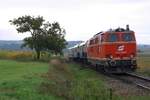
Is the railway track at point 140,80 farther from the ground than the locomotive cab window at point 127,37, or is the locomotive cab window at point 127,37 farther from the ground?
the locomotive cab window at point 127,37

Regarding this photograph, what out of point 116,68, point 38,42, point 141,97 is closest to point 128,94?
point 141,97

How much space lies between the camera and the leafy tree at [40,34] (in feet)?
257

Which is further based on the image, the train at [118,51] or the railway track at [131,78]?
the train at [118,51]

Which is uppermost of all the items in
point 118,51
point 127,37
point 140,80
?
point 127,37

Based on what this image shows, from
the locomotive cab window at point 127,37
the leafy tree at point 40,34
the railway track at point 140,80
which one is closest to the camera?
the railway track at point 140,80

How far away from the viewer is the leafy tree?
78.4 m

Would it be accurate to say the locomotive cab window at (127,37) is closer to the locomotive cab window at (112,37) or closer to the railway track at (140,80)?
the locomotive cab window at (112,37)

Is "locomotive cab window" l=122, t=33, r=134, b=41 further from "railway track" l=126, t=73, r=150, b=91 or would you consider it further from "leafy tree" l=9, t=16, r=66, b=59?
"leafy tree" l=9, t=16, r=66, b=59

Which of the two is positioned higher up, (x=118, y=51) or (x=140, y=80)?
→ (x=118, y=51)

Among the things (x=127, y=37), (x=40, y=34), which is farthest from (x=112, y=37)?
(x=40, y=34)

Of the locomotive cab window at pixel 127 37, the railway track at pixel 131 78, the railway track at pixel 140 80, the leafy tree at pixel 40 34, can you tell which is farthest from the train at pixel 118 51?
the leafy tree at pixel 40 34

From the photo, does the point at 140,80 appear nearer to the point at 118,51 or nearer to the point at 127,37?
the point at 118,51

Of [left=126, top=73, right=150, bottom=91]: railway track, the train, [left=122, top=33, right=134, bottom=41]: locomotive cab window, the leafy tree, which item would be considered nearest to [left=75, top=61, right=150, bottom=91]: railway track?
[left=126, top=73, right=150, bottom=91]: railway track

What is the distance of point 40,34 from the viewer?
7888 cm
